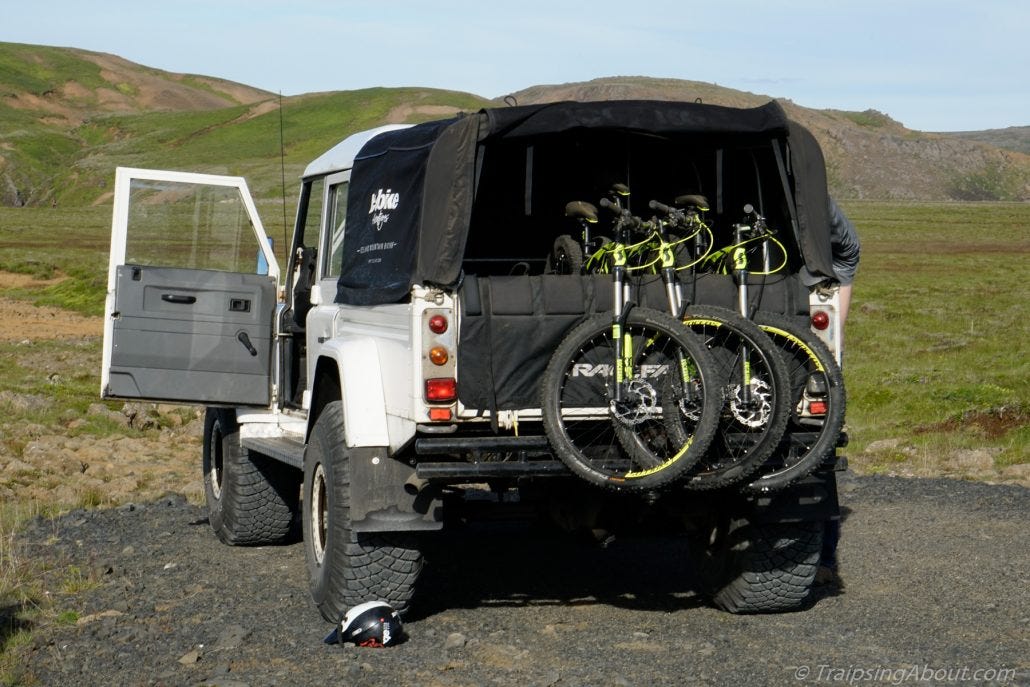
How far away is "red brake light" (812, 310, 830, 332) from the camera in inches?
269

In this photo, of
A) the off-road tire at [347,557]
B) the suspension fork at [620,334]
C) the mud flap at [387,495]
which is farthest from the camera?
the off-road tire at [347,557]

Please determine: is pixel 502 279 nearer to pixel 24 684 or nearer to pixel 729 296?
pixel 729 296

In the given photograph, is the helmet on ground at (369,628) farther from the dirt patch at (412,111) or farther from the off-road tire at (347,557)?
the dirt patch at (412,111)

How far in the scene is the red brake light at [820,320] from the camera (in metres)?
6.84

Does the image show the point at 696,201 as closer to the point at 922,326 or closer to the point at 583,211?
the point at 583,211

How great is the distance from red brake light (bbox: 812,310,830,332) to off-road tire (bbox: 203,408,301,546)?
3.89m

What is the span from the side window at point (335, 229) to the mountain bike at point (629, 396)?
2.15m

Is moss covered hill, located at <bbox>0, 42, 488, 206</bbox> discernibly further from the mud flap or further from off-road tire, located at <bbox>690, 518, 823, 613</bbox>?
the mud flap

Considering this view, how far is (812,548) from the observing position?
7188 mm

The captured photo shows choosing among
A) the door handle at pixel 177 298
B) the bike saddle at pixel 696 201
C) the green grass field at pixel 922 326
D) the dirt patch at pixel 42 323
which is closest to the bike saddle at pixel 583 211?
the bike saddle at pixel 696 201

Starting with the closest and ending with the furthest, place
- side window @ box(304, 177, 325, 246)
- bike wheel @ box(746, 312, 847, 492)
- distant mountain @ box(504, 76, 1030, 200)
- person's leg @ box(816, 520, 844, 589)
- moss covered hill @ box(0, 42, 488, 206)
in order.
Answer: bike wheel @ box(746, 312, 847, 492) → person's leg @ box(816, 520, 844, 589) → side window @ box(304, 177, 325, 246) → moss covered hill @ box(0, 42, 488, 206) → distant mountain @ box(504, 76, 1030, 200)

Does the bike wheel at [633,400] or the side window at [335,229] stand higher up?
the side window at [335,229]

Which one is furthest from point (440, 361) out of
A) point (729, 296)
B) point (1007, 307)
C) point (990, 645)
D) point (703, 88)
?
point (703, 88)

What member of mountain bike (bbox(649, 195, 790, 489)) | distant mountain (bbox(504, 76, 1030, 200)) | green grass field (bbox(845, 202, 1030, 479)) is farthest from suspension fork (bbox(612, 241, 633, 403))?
distant mountain (bbox(504, 76, 1030, 200))
